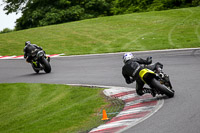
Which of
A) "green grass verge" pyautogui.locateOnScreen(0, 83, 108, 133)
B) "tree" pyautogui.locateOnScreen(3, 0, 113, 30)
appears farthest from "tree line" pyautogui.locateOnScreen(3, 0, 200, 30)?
"green grass verge" pyautogui.locateOnScreen(0, 83, 108, 133)

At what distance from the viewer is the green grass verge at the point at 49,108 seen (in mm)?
7934

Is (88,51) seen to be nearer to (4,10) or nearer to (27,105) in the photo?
(27,105)

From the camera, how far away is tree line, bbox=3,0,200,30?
162ft

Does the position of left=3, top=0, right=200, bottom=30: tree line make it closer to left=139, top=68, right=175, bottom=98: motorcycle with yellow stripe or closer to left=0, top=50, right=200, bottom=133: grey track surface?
left=0, top=50, right=200, bottom=133: grey track surface

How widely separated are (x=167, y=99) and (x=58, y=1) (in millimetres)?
43925

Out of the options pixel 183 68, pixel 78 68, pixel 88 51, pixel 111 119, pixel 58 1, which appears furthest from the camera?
→ pixel 58 1

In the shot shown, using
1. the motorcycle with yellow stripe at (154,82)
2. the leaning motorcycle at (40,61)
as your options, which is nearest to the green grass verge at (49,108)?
the motorcycle with yellow stripe at (154,82)

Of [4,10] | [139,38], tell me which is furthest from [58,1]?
[139,38]

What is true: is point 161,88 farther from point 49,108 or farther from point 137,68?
point 49,108

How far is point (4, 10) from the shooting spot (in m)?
54.3

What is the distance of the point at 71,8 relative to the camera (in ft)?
164

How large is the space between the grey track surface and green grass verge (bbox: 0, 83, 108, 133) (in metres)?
1.34

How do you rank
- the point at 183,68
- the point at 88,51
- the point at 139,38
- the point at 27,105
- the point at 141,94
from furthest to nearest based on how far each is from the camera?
1. the point at 139,38
2. the point at 88,51
3. the point at 183,68
4. the point at 27,105
5. the point at 141,94

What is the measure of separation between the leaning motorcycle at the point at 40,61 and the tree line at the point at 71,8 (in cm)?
3213
